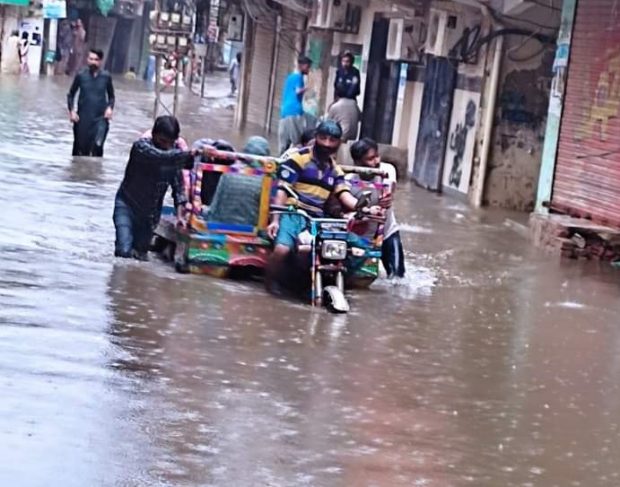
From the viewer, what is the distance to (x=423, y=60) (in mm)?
21438

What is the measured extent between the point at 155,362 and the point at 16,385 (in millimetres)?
1079

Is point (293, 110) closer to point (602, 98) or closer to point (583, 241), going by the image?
point (602, 98)

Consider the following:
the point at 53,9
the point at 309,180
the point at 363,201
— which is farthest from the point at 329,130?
the point at 53,9

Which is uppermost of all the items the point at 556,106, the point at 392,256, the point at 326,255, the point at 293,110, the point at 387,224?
the point at 556,106

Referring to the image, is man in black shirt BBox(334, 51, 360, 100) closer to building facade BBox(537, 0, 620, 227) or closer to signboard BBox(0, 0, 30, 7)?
building facade BBox(537, 0, 620, 227)

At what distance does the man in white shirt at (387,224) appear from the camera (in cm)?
1099

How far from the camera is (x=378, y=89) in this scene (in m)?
23.8

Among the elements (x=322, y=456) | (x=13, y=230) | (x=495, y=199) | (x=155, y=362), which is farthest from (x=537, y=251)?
(x=322, y=456)

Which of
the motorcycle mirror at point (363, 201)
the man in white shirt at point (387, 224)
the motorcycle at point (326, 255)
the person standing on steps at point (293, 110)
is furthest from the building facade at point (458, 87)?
the motorcycle at point (326, 255)

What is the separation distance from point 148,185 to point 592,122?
21.2 ft

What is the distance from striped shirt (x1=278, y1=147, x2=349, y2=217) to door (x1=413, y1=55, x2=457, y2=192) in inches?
393

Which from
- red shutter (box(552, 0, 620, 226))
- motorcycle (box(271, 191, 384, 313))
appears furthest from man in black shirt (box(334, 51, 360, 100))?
motorcycle (box(271, 191, 384, 313))

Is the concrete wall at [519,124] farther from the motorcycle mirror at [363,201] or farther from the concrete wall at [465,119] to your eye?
the motorcycle mirror at [363,201]

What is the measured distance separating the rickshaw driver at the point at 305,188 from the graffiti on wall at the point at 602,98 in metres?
5.34
